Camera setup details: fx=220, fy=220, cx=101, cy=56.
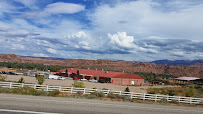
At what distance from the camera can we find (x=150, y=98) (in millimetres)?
24547

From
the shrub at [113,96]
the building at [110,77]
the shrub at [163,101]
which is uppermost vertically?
the building at [110,77]

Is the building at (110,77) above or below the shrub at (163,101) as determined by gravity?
above

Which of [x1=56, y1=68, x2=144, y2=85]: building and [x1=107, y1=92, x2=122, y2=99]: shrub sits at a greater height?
[x1=56, y1=68, x2=144, y2=85]: building

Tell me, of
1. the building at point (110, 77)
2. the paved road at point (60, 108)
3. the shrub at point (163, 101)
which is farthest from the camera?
the building at point (110, 77)

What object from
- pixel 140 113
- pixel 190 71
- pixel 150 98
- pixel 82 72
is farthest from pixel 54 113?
pixel 190 71

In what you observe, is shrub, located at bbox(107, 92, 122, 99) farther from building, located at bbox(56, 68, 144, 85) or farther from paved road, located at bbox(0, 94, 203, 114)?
building, located at bbox(56, 68, 144, 85)

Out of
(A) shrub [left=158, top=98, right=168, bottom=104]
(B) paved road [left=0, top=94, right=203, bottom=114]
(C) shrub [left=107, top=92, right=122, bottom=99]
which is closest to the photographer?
(B) paved road [left=0, top=94, right=203, bottom=114]

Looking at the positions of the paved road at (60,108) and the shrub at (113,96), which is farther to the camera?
the shrub at (113,96)

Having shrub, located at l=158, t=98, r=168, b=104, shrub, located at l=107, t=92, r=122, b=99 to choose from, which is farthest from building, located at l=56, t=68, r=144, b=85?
shrub, located at l=107, t=92, r=122, b=99

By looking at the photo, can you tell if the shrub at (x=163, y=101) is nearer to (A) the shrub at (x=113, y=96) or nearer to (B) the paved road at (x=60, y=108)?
(A) the shrub at (x=113, y=96)

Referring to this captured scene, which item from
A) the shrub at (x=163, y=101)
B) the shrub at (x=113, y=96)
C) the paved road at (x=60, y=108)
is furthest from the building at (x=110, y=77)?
the paved road at (x=60, y=108)

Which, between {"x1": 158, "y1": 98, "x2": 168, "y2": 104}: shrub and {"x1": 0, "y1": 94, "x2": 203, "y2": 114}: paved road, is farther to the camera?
{"x1": 158, "y1": 98, "x2": 168, "y2": 104}: shrub

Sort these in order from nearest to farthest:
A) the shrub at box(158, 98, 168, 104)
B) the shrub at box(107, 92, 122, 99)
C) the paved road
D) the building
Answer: the paved road, the shrub at box(158, 98, 168, 104), the shrub at box(107, 92, 122, 99), the building

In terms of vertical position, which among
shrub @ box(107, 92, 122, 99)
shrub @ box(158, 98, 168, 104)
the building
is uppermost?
the building
